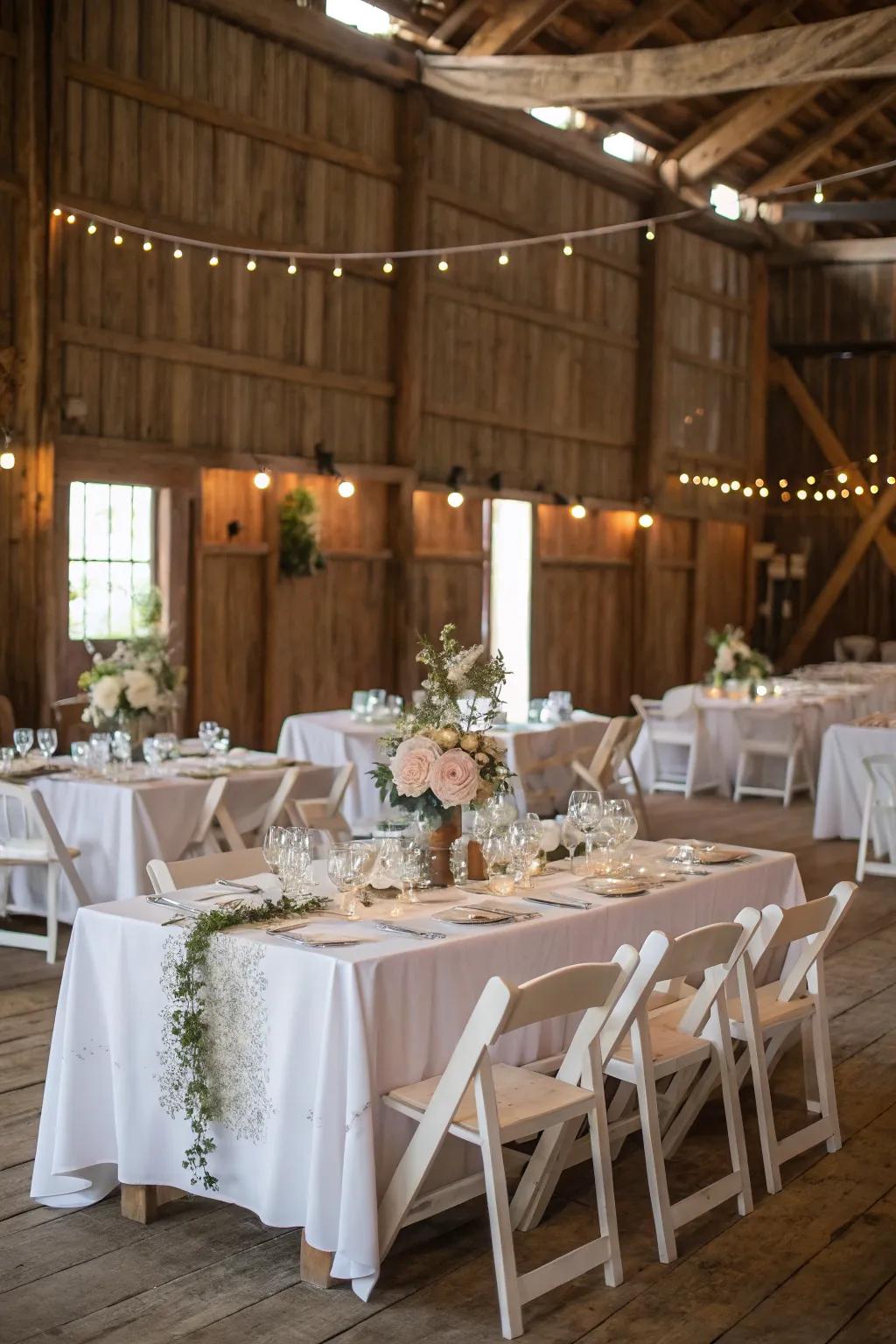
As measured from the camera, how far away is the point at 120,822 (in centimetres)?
641

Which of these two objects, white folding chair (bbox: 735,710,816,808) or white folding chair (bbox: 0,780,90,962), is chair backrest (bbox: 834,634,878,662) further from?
white folding chair (bbox: 0,780,90,962)

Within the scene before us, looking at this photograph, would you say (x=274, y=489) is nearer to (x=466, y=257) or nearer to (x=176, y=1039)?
(x=466, y=257)

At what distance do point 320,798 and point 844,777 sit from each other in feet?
12.2

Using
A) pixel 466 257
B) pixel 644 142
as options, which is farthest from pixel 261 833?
pixel 644 142

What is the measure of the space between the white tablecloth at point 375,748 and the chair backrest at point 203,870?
379 centimetres

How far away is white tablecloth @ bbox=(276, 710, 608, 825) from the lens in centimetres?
844

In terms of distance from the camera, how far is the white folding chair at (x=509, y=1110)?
3.15 m

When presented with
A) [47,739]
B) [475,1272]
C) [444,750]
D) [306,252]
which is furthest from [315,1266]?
[306,252]

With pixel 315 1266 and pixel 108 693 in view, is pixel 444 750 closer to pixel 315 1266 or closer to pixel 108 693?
pixel 315 1266

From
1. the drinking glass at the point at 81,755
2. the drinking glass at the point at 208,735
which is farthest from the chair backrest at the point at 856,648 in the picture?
the drinking glass at the point at 81,755

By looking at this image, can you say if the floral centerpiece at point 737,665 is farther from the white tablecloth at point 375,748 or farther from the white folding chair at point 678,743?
the white tablecloth at point 375,748

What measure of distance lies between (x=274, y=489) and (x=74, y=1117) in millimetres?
7571

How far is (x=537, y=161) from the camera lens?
44.9ft

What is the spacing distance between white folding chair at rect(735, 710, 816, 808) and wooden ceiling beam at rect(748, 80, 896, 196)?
6.38 meters
